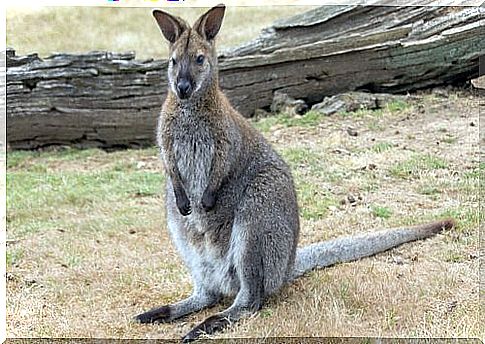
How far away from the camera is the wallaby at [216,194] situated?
3.90 metres

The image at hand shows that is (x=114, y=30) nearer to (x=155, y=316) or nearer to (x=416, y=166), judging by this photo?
(x=416, y=166)

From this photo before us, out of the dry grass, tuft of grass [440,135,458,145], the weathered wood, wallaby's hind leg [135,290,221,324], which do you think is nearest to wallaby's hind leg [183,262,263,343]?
wallaby's hind leg [135,290,221,324]

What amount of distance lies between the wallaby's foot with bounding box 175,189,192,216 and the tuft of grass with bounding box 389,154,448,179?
3.12 m

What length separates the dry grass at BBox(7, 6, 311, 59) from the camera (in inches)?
399

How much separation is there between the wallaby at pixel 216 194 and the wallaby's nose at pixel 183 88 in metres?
0.06

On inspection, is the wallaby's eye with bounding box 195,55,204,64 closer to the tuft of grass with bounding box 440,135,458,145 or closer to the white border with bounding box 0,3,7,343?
the white border with bounding box 0,3,7,343

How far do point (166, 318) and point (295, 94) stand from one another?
17.7 feet

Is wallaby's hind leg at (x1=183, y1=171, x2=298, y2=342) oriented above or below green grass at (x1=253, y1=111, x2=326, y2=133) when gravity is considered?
above

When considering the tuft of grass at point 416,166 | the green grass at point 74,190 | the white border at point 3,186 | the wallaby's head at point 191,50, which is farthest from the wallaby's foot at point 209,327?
the tuft of grass at point 416,166

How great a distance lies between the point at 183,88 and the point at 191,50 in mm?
213

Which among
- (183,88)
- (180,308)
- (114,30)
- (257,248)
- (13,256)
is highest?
(183,88)

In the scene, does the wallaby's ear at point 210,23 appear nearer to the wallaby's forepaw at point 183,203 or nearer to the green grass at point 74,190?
the wallaby's forepaw at point 183,203

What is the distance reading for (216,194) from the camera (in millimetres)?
4023

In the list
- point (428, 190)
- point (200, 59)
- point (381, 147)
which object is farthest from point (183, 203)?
point (381, 147)
